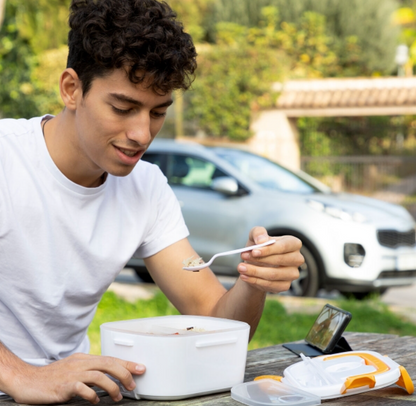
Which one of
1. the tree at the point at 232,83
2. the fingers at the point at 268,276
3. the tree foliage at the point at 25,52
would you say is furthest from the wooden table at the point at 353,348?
the tree at the point at 232,83

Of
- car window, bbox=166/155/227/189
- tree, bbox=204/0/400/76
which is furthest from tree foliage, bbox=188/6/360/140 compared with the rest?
car window, bbox=166/155/227/189

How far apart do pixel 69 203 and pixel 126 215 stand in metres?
0.19

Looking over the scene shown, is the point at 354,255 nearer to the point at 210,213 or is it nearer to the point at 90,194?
the point at 210,213

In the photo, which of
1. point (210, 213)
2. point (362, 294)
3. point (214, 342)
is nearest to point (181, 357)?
point (214, 342)

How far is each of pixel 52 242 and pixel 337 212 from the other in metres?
4.81

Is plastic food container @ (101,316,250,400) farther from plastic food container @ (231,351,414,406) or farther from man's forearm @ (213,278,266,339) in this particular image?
man's forearm @ (213,278,266,339)

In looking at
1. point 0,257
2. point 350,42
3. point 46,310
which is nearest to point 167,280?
point 46,310

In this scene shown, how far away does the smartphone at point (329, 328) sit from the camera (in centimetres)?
185

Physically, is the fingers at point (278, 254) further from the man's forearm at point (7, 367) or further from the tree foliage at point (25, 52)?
the tree foliage at point (25, 52)

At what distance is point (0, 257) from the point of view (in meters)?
1.93

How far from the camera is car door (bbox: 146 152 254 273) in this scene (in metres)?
6.88

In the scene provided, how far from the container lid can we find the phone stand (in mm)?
405

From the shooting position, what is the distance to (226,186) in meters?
6.88

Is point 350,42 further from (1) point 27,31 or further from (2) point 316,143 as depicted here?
(1) point 27,31
